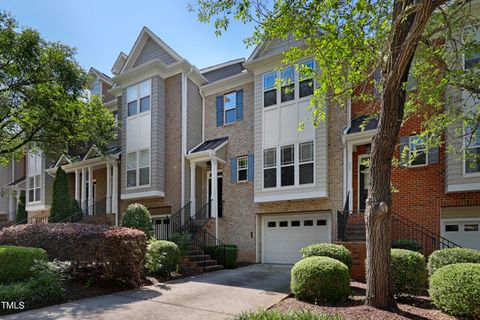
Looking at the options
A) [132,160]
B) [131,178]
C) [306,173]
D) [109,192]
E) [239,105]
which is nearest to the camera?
[306,173]

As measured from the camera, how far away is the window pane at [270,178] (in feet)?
46.8

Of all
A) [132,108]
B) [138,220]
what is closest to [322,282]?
[138,220]

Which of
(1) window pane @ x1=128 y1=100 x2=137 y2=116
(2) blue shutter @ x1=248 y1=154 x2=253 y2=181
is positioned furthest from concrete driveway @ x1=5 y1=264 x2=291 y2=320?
(1) window pane @ x1=128 y1=100 x2=137 y2=116

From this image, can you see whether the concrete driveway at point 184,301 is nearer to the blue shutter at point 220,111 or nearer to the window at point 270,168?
the window at point 270,168

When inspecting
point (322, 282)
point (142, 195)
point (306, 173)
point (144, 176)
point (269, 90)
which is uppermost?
point (269, 90)

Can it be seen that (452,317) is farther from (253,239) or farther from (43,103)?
(43,103)

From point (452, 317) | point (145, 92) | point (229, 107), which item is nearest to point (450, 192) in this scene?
point (452, 317)

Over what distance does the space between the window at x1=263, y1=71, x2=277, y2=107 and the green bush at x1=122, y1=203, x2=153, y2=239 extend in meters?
6.78

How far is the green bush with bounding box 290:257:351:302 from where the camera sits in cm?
743

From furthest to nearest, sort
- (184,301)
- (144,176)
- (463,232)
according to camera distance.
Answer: (144,176)
(463,232)
(184,301)

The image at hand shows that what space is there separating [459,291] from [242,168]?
1045 centimetres

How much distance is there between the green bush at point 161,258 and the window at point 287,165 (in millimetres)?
5154

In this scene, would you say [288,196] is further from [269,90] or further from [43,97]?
[43,97]

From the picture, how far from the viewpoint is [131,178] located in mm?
17328
